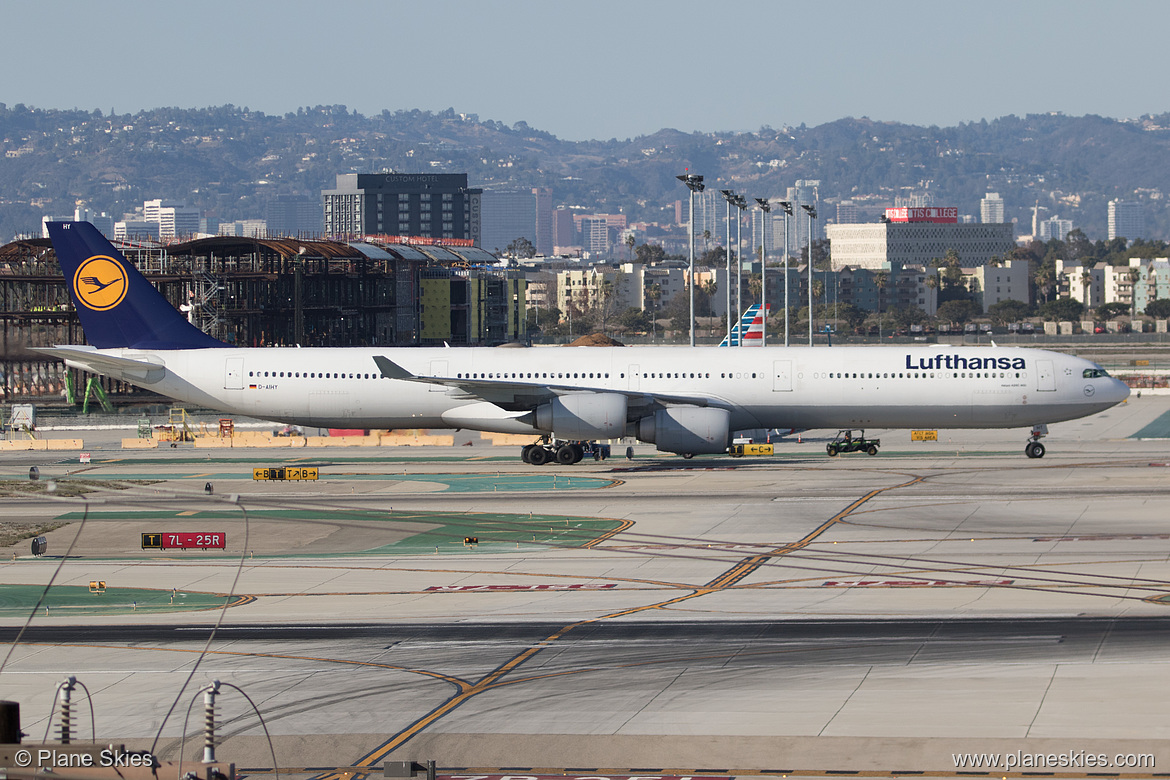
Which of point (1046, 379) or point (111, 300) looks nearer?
Answer: point (1046, 379)

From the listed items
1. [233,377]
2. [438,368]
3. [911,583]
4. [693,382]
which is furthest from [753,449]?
[911,583]

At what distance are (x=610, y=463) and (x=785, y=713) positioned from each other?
37.5 metres

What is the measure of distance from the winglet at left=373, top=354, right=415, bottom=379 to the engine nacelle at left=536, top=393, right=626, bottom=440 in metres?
5.96

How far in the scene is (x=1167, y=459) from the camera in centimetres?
5384

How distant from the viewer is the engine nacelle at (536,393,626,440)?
52.5 metres

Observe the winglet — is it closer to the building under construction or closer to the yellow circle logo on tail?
the yellow circle logo on tail

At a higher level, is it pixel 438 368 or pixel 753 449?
pixel 438 368

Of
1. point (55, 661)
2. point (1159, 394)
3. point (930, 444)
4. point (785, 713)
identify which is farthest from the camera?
point (1159, 394)

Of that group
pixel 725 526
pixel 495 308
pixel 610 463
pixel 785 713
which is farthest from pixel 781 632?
pixel 495 308

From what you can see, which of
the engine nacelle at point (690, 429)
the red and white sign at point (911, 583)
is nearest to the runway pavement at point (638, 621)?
the red and white sign at point (911, 583)

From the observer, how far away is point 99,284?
57.2 meters

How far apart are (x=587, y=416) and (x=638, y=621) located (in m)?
26.5

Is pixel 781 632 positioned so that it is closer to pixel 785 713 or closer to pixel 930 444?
pixel 785 713

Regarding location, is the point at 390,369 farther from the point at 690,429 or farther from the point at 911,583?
the point at 911,583
